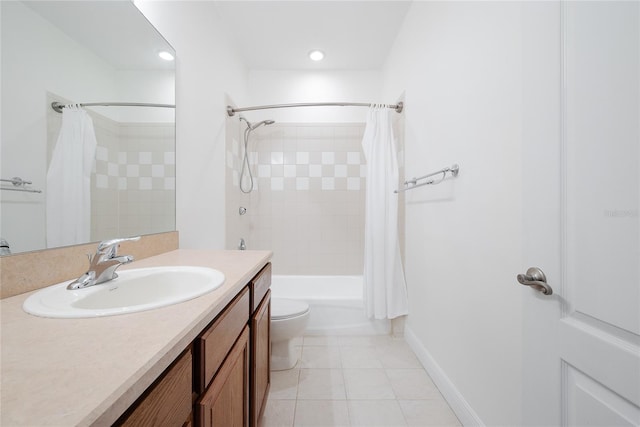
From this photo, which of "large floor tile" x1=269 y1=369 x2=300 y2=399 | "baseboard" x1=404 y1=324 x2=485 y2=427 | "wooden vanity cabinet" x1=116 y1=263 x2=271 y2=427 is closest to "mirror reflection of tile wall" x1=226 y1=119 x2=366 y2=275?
"baseboard" x1=404 y1=324 x2=485 y2=427

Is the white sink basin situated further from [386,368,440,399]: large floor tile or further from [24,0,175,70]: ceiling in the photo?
[386,368,440,399]: large floor tile

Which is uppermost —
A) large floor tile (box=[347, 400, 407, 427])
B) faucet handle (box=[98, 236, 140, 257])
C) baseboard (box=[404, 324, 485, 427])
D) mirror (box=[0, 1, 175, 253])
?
mirror (box=[0, 1, 175, 253])

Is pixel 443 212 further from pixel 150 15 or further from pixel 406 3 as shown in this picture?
pixel 150 15

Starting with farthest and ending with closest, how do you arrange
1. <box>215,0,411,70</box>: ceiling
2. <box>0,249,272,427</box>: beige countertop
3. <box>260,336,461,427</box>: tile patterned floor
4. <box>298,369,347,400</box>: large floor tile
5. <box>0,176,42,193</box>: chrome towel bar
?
<box>215,0,411,70</box>: ceiling, <box>298,369,347,400</box>: large floor tile, <box>260,336,461,427</box>: tile patterned floor, <box>0,176,42,193</box>: chrome towel bar, <box>0,249,272,427</box>: beige countertop

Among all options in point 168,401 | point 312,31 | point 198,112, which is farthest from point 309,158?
point 168,401

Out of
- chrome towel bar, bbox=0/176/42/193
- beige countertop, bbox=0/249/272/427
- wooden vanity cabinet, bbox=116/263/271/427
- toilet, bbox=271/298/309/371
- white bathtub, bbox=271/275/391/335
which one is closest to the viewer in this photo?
beige countertop, bbox=0/249/272/427

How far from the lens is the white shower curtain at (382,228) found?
78.5 inches

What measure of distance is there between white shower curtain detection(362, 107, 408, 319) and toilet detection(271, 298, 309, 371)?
2.04 feet

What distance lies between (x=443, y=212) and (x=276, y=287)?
1.85m

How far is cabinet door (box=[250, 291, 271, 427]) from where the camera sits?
100cm

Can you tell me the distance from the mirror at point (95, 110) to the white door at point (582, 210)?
4.47ft

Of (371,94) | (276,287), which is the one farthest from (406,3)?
(276,287)

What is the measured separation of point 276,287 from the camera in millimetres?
2658

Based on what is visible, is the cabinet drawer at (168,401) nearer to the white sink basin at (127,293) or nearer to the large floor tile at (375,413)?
the white sink basin at (127,293)
